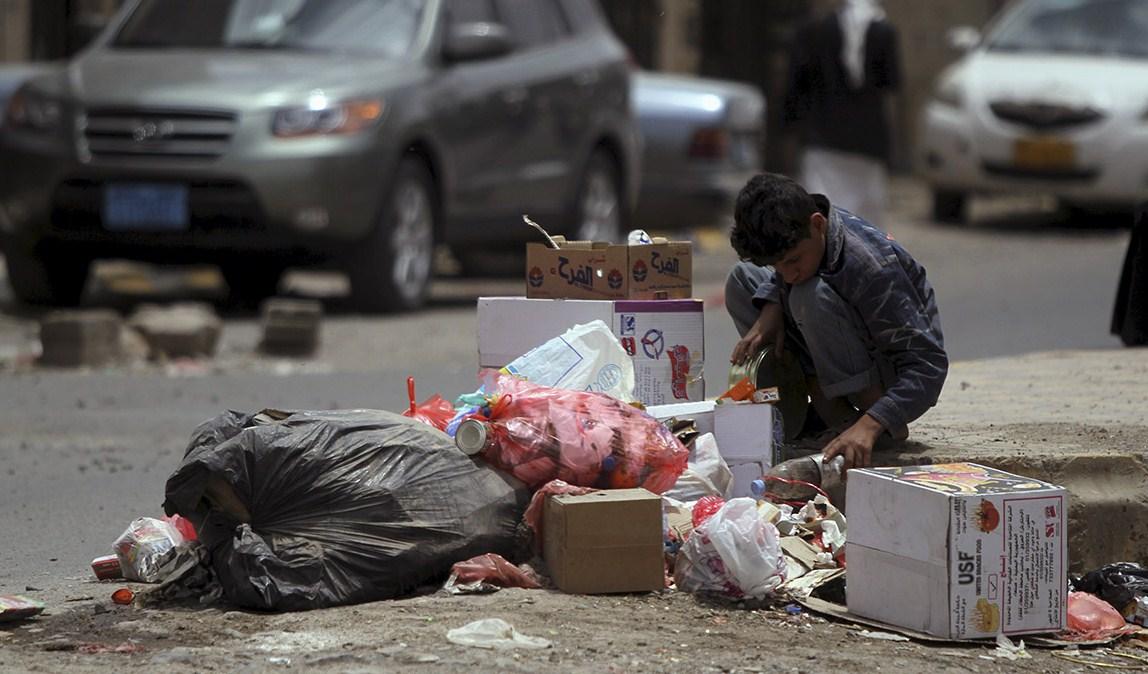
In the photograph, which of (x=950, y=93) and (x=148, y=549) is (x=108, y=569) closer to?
(x=148, y=549)

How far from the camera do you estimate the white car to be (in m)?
14.8

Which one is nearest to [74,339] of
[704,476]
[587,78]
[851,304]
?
[587,78]

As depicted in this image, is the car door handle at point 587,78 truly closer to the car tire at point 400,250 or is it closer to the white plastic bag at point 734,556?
the car tire at point 400,250

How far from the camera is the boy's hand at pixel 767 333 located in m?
5.84

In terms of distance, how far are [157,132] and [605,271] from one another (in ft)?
16.3

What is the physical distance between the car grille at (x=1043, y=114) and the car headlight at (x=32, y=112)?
7.42 m

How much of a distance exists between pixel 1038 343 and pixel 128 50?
522cm

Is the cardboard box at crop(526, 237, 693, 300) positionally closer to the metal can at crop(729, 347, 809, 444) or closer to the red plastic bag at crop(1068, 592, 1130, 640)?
the metal can at crop(729, 347, 809, 444)

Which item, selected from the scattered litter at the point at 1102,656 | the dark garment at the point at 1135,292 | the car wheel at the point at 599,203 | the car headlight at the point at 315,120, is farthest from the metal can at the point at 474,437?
the car wheel at the point at 599,203

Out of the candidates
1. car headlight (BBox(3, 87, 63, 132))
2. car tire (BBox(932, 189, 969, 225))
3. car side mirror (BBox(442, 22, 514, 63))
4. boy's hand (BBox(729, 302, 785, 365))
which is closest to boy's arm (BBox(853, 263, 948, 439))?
boy's hand (BBox(729, 302, 785, 365))

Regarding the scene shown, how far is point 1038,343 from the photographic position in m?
10.3

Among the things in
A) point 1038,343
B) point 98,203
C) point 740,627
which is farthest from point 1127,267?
point 98,203

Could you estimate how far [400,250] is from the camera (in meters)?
10.9

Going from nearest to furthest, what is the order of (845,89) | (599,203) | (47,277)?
(47,277), (845,89), (599,203)
